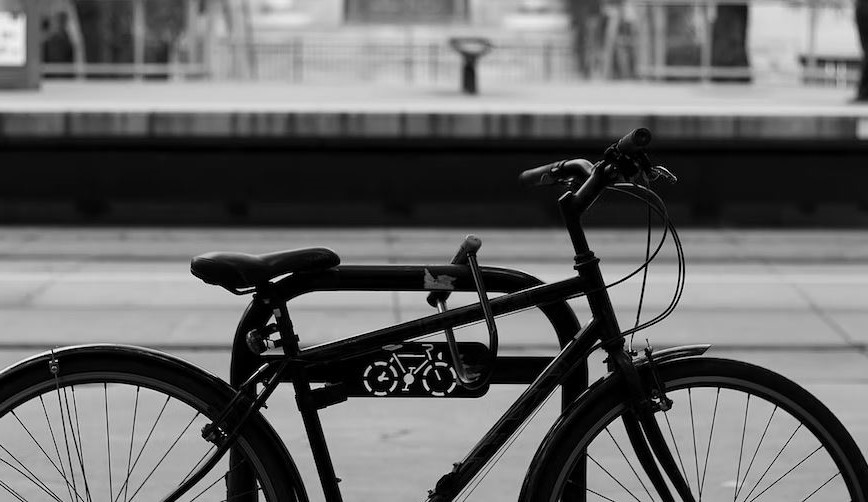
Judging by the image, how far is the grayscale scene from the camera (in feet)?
10.6

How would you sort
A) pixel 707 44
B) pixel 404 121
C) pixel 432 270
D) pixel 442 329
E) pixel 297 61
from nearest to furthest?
pixel 442 329 → pixel 432 270 → pixel 404 121 → pixel 707 44 → pixel 297 61

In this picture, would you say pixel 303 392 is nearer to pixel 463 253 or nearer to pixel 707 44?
pixel 463 253

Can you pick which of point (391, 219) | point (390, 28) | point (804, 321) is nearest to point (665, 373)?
point (804, 321)

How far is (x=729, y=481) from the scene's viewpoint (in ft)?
16.5

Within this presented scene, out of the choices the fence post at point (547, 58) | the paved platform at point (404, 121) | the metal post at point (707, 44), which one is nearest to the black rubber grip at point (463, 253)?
the paved platform at point (404, 121)

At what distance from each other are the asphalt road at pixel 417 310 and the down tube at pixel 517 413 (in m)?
1.60

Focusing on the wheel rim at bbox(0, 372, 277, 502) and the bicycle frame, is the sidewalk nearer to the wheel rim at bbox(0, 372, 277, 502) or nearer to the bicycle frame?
the wheel rim at bbox(0, 372, 277, 502)

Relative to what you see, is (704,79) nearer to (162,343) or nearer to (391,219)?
(391,219)

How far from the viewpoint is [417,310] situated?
27.6ft

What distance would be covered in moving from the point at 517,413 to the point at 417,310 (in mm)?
5144

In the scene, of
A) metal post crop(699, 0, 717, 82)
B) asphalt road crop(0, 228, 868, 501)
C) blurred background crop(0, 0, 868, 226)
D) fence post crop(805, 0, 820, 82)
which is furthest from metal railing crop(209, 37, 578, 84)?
asphalt road crop(0, 228, 868, 501)

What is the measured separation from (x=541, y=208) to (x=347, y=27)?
90.1 ft

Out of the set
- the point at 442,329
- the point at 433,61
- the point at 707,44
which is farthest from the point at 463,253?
the point at 433,61

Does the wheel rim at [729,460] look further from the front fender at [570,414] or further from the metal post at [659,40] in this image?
the metal post at [659,40]
